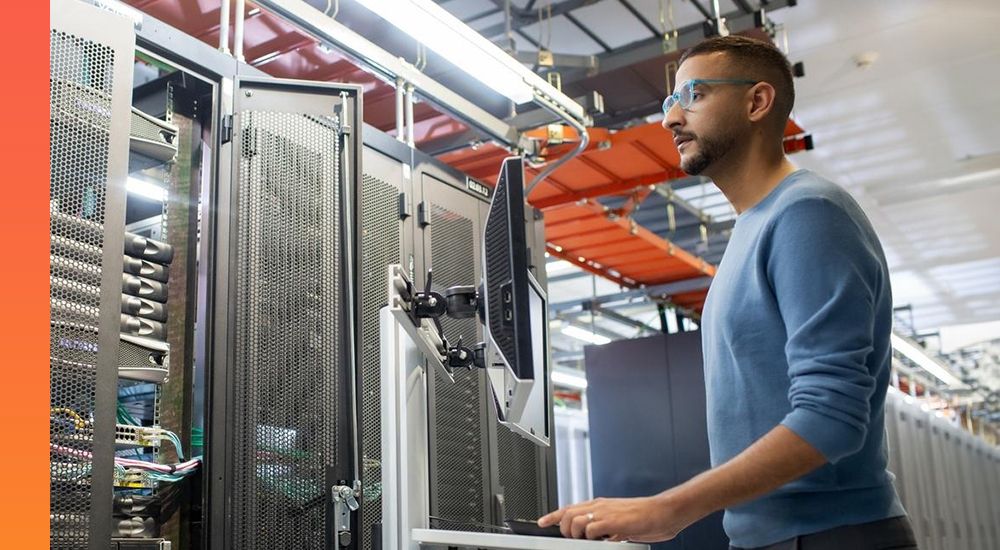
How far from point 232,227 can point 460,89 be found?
226 centimetres

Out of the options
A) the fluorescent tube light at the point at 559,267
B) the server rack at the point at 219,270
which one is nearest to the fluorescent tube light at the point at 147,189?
the server rack at the point at 219,270

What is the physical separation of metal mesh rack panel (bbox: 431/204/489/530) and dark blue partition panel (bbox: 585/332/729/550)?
11.3 ft

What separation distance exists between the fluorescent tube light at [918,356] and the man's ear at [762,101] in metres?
7.79

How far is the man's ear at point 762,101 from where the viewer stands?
159 cm

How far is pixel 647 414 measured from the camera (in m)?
7.28

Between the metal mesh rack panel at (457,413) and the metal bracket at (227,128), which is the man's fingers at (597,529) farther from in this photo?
the metal mesh rack panel at (457,413)

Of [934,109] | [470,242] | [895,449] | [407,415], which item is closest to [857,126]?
[934,109]

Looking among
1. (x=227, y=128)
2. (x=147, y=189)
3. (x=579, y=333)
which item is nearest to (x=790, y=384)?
(x=227, y=128)

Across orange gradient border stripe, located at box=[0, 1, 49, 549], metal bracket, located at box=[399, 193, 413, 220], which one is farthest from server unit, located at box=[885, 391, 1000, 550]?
orange gradient border stripe, located at box=[0, 1, 49, 549]

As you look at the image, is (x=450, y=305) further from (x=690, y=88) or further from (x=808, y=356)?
(x=808, y=356)

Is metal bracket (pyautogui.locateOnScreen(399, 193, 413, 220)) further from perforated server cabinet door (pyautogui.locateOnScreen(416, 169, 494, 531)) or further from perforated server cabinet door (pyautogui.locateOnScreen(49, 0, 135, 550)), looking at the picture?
perforated server cabinet door (pyautogui.locateOnScreen(49, 0, 135, 550))

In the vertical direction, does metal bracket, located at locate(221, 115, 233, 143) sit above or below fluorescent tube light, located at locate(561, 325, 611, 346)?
below

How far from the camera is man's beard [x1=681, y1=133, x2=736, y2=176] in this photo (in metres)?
1.59

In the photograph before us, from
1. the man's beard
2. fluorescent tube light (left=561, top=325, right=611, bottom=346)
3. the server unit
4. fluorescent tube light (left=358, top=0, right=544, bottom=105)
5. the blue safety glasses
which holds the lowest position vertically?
the server unit
